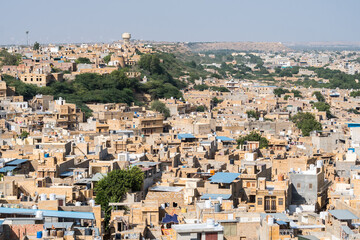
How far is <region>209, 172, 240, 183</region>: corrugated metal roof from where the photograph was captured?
61.7 ft

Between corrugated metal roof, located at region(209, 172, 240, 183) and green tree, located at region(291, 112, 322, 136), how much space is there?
17.6m

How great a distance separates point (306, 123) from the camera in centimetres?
3966

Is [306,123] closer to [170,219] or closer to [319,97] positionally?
[170,219]

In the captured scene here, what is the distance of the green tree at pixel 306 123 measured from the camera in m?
38.1

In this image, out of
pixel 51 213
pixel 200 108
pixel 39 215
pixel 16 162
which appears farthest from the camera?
pixel 200 108

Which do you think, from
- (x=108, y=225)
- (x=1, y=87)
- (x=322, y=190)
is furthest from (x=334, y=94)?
(x=108, y=225)

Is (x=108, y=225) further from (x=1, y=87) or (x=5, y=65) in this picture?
(x=5, y=65)

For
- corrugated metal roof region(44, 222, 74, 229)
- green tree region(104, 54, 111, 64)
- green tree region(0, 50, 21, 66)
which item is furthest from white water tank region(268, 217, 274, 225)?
green tree region(104, 54, 111, 64)

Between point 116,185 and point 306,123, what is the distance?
891 inches

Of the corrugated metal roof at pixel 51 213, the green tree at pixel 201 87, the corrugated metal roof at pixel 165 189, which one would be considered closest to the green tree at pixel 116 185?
the corrugated metal roof at pixel 165 189

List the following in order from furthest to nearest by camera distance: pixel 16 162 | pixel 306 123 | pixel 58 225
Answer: pixel 306 123 < pixel 16 162 < pixel 58 225

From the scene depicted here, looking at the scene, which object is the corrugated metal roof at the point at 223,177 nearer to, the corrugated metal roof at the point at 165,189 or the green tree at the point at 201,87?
the corrugated metal roof at the point at 165,189

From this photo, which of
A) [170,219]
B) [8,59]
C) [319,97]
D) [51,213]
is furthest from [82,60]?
[51,213]

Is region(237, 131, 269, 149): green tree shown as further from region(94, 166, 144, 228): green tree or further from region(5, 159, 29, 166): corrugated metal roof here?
region(94, 166, 144, 228): green tree
